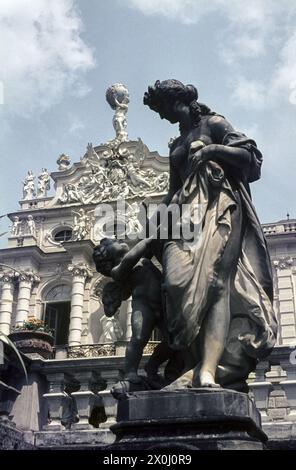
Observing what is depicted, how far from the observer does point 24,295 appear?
28.8m

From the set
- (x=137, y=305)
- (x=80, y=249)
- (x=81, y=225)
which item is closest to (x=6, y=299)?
(x=80, y=249)

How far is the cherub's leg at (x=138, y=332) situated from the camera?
4.71 m

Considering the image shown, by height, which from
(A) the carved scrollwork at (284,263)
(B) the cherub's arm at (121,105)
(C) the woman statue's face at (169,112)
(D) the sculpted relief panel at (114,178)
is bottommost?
(C) the woman statue's face at (169,112)

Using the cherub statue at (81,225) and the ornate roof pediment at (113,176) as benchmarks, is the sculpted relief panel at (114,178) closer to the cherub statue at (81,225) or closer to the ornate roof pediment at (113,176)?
the ornate roof pediment at (113,176)

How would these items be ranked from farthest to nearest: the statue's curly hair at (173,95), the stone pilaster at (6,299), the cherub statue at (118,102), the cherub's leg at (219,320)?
1. the cherub statue at (118,102)
2. the stone pilaster at (6,299)
3. the statue's curly hair at (173,95)
4. the cherub's leg at (219,320)

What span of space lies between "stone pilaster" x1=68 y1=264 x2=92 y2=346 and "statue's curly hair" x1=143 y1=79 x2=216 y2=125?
2241cm

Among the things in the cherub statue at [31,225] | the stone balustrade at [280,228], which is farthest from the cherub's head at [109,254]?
the cherub statue at [31,225]

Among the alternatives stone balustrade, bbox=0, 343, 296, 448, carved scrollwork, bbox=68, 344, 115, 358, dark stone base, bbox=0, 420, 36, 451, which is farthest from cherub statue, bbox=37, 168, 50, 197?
dark stone base, bbox=0, 420, 36, 451

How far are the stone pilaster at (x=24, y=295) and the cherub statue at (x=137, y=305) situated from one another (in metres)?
23.9

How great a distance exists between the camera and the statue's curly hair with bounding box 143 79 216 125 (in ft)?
17.4

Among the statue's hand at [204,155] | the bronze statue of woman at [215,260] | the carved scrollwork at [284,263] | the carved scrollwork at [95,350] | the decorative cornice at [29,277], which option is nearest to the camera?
the bronze statue of woman at [215,260]

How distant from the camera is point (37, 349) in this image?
11.4 metres
